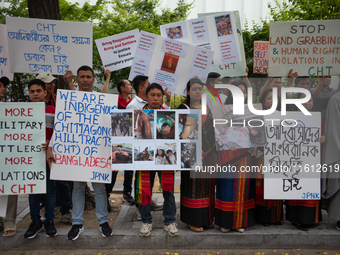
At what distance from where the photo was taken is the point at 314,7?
9.74 m

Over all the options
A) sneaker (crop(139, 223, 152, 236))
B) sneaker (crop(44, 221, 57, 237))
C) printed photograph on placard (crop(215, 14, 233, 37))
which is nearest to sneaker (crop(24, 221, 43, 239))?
sneaker (crop(44, 221, 57, 237))

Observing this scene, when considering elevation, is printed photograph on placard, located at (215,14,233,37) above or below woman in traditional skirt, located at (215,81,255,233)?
above

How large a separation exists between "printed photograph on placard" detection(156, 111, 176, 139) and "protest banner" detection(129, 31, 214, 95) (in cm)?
93

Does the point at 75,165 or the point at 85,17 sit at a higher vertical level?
the point at 85,17

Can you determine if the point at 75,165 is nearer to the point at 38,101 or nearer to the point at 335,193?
the point at 38,101

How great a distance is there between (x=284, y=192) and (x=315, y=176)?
16.6 inches

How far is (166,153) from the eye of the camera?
10.7 feet

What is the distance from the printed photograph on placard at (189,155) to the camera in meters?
3.24

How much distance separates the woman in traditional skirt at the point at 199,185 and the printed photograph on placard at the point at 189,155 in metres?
0.16

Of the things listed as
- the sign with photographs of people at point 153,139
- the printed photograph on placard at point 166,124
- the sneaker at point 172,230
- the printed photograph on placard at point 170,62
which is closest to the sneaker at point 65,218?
the sign with photographs of people at point 153,139

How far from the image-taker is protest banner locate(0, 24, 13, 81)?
405cm

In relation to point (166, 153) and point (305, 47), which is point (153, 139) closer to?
point (166, 153)

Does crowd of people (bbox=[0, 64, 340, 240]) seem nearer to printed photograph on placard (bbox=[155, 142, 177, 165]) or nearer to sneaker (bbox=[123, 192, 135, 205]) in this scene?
printed photograph on placard (bbox=[155, 142, 177, 165])


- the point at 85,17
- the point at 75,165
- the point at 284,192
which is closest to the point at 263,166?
the point at 284,192
